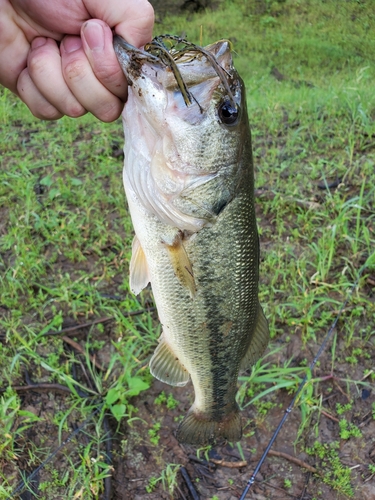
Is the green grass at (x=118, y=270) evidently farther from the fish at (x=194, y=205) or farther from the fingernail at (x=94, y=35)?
the fingernail at (x=94, y=35)

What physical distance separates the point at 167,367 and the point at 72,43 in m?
1.41

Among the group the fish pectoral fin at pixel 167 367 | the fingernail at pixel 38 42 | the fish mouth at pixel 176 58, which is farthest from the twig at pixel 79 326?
the fish mouth at pixel 176 58

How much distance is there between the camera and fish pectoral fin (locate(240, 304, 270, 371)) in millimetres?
1987

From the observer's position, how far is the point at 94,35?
1.43 m

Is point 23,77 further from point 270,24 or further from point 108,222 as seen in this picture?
point 270,24

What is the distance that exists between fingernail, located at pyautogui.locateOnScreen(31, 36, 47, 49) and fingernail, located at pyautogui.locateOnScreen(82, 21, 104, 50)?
37 centimetres

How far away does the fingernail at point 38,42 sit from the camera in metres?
1.72

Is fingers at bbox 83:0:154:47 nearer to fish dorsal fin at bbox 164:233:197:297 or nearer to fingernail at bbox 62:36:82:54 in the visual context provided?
fingernail at bbox 62:36:82:54

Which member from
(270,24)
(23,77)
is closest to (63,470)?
(23,77)

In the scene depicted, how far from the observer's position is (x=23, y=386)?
2615 mm

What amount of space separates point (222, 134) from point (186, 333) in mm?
833

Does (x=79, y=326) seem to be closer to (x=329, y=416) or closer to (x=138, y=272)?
(x=138, y=272)

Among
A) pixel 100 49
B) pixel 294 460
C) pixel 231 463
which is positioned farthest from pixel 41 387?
pixel 100 49

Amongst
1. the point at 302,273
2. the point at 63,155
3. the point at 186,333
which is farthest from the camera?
the point at 63,155
